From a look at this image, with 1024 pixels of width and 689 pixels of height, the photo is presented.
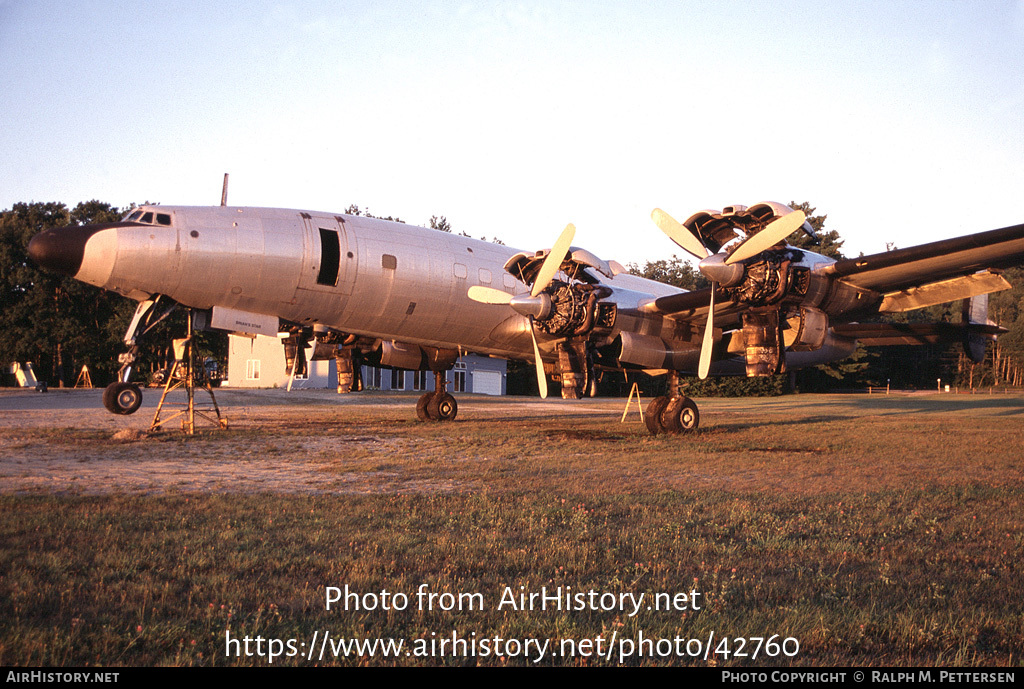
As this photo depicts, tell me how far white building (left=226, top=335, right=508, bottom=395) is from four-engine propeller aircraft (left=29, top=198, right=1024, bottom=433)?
1170 inches

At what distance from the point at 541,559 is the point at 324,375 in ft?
146

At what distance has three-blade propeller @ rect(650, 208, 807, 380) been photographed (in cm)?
1409

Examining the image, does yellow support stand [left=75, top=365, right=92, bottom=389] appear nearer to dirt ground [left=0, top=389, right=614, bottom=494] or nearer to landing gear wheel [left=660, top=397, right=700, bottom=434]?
dirt ground [left=0, top=389, right=614, bottom=494]

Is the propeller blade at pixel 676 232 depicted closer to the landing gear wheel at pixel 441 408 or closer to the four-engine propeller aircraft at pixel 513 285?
the four-engine propeller aircraft at pixel 513 285

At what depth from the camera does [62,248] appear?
13703mm

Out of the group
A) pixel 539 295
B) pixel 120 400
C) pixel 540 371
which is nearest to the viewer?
pixel 120 400

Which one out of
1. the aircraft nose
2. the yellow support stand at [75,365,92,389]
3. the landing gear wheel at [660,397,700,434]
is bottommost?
the yellow support stand at [75,365,92,389]

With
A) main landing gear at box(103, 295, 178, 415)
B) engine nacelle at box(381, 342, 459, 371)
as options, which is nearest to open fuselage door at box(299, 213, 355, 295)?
main landing gear at box(103, 295, 178, 415)

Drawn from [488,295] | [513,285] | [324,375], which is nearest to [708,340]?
[488,295]

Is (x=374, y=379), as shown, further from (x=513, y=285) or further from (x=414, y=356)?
(x=513, y=285)

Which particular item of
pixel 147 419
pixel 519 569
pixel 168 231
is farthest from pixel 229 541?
pixel 147 419
